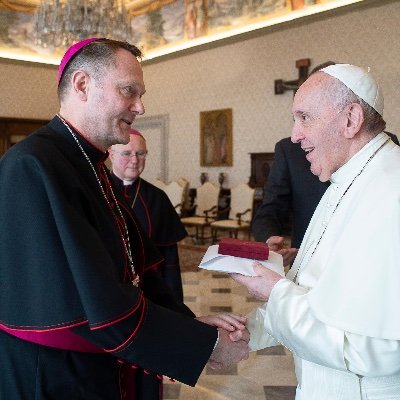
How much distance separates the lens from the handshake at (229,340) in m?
1.83

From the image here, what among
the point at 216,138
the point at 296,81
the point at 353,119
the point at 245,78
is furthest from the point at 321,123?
the point at 216,138

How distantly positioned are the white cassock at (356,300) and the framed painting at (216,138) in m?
10.3

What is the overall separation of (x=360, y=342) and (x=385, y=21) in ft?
30.0

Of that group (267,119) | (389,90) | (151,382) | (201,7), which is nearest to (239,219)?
(267,119)

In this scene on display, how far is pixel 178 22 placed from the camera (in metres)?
13.3

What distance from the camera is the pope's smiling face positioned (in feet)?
5.92

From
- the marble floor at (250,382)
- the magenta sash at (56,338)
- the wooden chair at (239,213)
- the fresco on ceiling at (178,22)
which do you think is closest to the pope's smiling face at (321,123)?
the magenta sash at (56,338)

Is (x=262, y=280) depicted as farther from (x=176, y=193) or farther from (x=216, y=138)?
(x=216, y=138)

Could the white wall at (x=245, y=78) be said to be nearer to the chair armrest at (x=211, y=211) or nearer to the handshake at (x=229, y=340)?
the chair armrest at (x=211, y=211)

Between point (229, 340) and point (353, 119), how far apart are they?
0.97m

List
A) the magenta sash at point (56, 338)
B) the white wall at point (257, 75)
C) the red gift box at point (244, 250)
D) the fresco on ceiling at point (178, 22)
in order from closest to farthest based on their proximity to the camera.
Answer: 1. the magenta sash at point (56, 338)
2. the red gift box at point (244, 250)
3. the white wall at point (257, 75)
4. the fresco on ceiling at point (178, 22)

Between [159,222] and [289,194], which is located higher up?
[289,194]

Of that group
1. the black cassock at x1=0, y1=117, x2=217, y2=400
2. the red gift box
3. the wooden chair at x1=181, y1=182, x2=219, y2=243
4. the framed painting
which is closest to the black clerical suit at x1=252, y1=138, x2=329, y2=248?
the red gift box

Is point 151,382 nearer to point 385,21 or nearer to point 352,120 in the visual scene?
point 352,120
